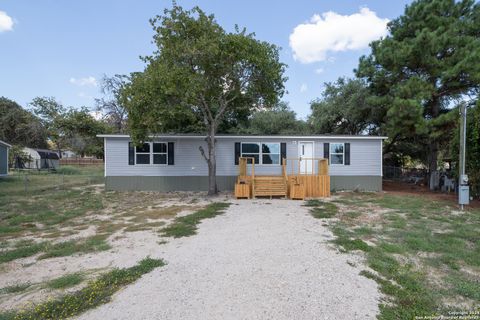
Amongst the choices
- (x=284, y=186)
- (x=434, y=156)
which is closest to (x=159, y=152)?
(x=284, y=186)

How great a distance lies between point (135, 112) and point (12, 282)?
22.7 ft

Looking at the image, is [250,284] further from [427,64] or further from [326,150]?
[427,64]

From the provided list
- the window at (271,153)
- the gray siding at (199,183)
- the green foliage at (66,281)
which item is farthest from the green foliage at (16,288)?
the window at (271,153)

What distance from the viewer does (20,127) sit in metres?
29.9

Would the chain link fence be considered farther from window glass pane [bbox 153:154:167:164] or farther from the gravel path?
the gravel path

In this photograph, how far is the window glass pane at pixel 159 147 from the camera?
12586mm

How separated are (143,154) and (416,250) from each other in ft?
36.9

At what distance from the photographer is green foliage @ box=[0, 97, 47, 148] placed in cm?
3019

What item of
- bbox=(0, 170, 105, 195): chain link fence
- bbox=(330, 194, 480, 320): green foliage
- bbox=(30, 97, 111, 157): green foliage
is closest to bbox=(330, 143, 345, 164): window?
bbox=(330, 194, 480, 320): green foliage

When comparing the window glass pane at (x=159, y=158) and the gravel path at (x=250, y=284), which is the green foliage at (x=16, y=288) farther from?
the window glass pane at (x=159, y=158)

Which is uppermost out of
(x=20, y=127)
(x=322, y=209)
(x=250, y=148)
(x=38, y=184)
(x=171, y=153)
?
(x=20, y=127)

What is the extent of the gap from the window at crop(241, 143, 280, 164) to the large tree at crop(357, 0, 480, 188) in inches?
207

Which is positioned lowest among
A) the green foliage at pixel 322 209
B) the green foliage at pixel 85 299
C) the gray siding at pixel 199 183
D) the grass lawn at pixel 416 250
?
the green foliage at pixel 322 209

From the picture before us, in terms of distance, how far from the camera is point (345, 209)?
330 inches
